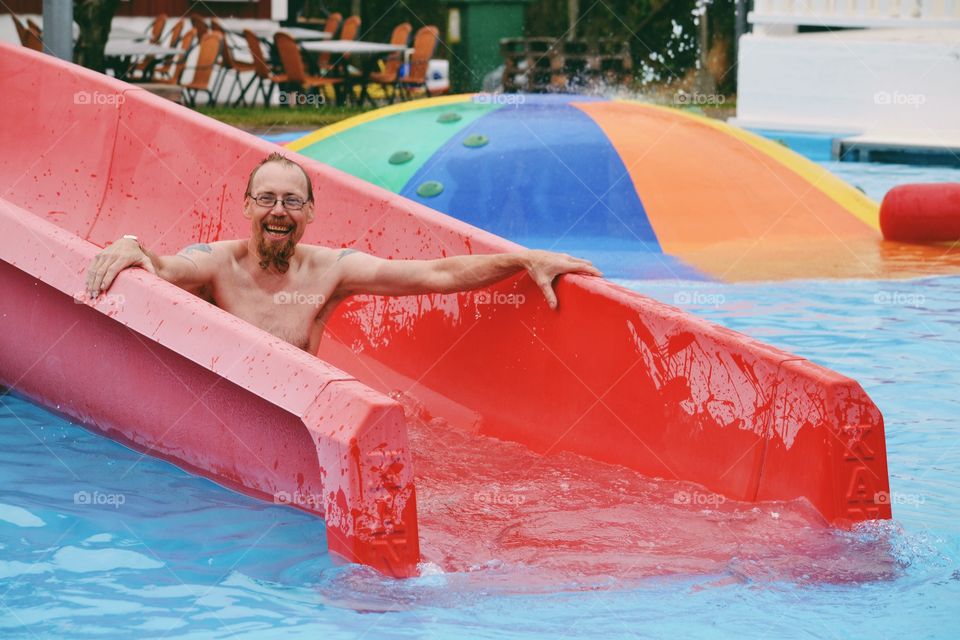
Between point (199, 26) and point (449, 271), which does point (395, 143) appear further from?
point (199, 26)

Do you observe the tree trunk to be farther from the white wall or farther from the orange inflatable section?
the orange inflatable section

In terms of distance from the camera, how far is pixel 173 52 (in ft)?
54.9

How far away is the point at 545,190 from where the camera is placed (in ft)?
27.3

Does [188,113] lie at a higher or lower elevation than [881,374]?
higher

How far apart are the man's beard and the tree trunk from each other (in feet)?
37.8

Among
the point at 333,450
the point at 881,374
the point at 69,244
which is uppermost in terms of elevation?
the point at 69,244

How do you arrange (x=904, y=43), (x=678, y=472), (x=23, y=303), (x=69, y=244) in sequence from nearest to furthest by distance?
(x=678, y=472) < (x=69, y=244) < (x=23, y=303) < (x=904, y=43)

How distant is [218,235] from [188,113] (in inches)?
23.2

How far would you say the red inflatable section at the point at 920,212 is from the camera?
8.33m

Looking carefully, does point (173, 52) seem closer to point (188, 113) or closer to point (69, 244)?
point (188, 113)

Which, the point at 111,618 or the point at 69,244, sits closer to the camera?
the point at 111,618

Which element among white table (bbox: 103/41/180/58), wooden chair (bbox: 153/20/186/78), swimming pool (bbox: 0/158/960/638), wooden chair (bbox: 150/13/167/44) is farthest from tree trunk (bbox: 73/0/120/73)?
swimming pool (bbox: 0/158/960/638)

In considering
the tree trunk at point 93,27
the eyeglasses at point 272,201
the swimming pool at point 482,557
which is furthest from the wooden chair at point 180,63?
the eyeglasses at point 272,201

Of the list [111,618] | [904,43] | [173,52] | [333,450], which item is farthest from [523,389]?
[173,52]
